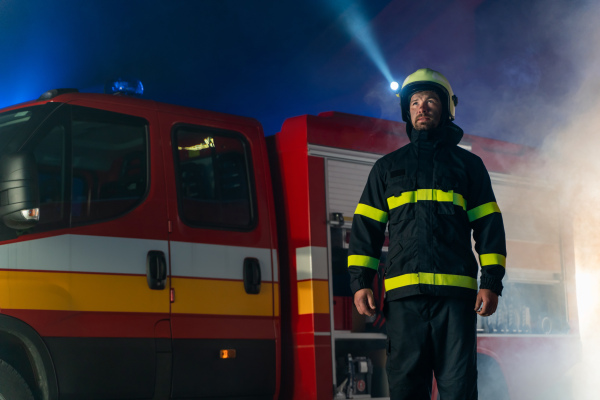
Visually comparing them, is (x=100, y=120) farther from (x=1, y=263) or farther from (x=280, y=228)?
(x=280, y=228)

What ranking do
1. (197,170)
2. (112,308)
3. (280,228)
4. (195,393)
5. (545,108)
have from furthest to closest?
1. (545,108)
2. (280,228)
3. (197,170)
4. (195,393)
5. (112,308)

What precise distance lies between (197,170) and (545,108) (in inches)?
210

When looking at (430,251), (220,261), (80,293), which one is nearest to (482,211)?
(430,251)

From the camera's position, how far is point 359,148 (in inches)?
246

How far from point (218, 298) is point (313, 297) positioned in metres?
0.74

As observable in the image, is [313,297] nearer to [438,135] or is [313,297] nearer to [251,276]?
[251,276]

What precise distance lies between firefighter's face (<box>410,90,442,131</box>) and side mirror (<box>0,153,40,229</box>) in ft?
6.42

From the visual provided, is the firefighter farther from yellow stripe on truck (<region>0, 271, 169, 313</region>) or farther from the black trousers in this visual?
yellow stripe on truck (<region>0, 271, 169, 313</region>)

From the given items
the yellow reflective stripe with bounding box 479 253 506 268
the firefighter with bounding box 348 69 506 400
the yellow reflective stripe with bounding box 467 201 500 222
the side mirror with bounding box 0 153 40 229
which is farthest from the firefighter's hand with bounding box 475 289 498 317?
the side mirror with bounding box 0 153 40 229

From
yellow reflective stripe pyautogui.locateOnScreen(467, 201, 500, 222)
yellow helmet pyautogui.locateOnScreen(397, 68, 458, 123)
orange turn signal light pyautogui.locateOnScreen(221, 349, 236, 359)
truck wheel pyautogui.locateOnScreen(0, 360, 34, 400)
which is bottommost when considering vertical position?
truck wheel pyautogui.locateOnScreen(0, 360, 34, 400)

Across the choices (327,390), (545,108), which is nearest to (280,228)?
(327,390)

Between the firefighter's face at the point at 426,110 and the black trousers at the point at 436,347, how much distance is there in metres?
0.82

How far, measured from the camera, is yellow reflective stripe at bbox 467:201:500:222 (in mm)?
3832

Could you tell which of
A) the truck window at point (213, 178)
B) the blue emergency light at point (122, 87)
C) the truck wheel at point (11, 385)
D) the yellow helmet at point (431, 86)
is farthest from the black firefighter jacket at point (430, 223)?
the blue emergency light at point (122, 87)
